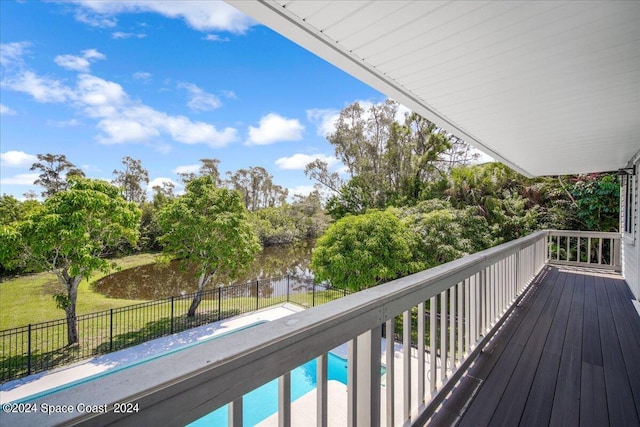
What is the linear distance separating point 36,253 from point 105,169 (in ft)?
68.7

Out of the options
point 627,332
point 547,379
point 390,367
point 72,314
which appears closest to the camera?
point 390,367

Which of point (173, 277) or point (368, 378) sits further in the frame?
point (173, 277)

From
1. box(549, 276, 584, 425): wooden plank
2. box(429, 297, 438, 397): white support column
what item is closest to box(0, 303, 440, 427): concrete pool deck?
box(549, 276, 584, 425): wooden plank

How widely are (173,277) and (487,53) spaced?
1757 centimetres

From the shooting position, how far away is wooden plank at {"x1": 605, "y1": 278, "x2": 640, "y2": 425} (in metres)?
2.00

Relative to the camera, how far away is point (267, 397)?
6012mm

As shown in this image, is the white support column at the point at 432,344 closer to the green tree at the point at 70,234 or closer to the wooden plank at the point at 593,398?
the wooden plank at the point at 593,398

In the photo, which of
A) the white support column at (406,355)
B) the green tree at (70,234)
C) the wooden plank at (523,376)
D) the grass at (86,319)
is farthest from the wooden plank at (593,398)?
the green tree at (70,234)

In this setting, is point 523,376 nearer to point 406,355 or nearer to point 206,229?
point 406,355

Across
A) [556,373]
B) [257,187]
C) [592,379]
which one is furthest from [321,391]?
[257,187]

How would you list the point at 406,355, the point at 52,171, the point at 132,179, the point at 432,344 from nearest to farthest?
1. the point at 406,355
2. the point at 432,344
3. the point at 52,171
4. the point at 132,179

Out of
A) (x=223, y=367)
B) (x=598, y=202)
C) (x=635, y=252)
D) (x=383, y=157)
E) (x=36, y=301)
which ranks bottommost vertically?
(x=36, y=301)

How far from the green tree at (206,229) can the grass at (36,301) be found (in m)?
2.95

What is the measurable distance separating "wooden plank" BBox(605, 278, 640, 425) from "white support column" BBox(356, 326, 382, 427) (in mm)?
1727
